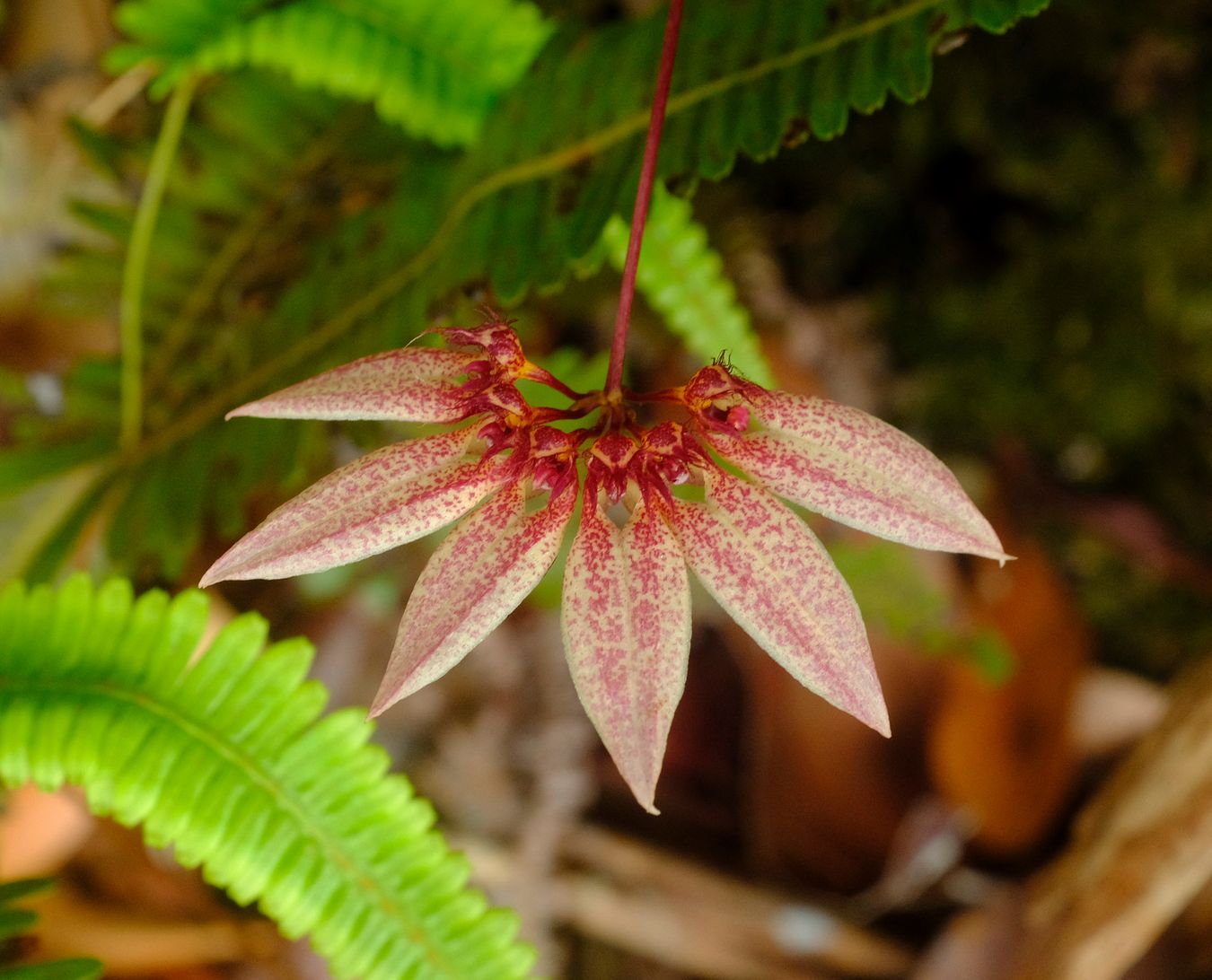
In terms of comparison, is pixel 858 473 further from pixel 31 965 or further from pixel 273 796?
pixel 31 965

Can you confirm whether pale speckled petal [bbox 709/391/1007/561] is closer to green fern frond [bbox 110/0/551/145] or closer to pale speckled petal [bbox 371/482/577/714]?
pale speckled petal [bbox 371/482/577/714]

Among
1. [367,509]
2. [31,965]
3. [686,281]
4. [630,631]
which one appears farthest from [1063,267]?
[31,965]

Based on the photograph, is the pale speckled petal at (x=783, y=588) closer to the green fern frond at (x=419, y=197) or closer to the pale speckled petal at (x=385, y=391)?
the pale speckled petal at (x=385, y=391)

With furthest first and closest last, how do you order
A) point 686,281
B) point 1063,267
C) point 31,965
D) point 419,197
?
point 1063,267 → point 419,197 → point 686,281 → point 31,965

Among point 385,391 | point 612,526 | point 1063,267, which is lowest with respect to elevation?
point 612,526

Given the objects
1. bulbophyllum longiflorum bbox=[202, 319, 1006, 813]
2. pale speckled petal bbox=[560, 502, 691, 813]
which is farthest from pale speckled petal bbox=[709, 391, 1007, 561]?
pale speckled petal bbox=[560, 502, 691, 813]

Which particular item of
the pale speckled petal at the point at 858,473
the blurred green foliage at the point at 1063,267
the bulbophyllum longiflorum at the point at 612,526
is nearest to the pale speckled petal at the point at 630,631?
the bulbophyllum longiflorum at the point at 612,526
